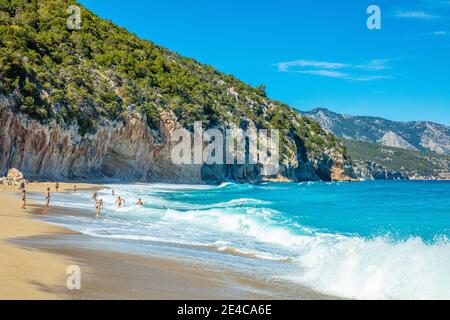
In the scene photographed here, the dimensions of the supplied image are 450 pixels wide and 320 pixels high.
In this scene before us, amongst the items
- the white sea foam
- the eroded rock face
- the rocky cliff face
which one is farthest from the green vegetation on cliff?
the rocky cliff face

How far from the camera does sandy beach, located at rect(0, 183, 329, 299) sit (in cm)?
760

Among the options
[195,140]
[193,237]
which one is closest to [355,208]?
[193,237]

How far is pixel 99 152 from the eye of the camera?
62.5m

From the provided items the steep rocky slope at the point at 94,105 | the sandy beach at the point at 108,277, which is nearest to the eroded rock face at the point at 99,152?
the steep rocky slope at the point at 94,105

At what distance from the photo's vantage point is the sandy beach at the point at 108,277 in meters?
7.60

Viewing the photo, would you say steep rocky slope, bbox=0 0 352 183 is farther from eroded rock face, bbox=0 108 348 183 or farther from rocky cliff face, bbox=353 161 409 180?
rocky cliff face, bbox=353 161 409 180

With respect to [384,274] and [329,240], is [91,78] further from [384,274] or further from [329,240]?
[384,274]

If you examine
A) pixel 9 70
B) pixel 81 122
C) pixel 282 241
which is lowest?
pixel 282 241

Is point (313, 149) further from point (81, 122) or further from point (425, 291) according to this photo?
point (425, 291)

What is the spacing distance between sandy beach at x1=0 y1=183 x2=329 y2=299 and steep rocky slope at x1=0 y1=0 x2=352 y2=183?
1469 inches

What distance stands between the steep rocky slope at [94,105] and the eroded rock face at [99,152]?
0.12m

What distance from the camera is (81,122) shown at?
59000 mm

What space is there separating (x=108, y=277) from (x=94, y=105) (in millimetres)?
56159
